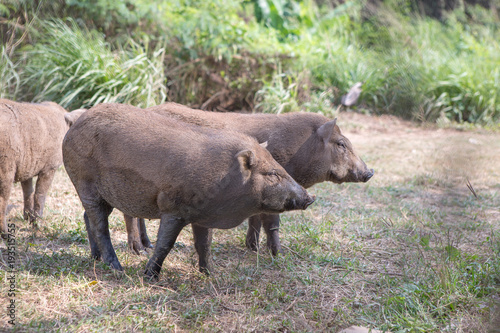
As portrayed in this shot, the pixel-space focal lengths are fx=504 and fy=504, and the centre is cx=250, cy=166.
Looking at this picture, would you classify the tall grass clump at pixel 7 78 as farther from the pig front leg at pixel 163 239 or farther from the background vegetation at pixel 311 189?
the pig front leg at pixel 163 239

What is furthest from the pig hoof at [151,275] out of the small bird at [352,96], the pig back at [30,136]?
the small bird at [352,96]

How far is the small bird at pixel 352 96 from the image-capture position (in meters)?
11.9

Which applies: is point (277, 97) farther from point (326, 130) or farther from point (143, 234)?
point (143, 234)

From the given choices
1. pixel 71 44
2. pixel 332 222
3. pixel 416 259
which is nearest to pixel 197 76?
pixel 71 44

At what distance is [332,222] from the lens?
5.75 m

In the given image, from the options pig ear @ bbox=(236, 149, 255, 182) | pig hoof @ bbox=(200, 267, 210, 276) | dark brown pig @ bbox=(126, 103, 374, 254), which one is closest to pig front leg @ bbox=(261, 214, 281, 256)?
dark brown pig @ bbox=(126, 103, 374, 254)

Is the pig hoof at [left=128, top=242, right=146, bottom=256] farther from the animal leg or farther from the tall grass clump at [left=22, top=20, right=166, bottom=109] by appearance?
the tall grass clump at [left=22, top=20, right=166, bottom=109]

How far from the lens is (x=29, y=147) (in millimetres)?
5086

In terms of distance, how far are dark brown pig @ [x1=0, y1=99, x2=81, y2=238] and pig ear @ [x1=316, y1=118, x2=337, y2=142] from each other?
2751 mm

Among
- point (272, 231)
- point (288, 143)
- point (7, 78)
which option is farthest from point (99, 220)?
point (7, 78)

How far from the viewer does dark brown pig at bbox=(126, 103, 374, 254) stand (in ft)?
16.0

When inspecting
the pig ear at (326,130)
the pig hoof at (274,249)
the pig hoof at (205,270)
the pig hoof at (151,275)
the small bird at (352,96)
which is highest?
the pig ear at (326,130)

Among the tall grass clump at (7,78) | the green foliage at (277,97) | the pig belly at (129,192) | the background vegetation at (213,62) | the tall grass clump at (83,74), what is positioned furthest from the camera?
the green foliage at (277,97)

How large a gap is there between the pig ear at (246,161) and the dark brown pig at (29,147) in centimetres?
235
